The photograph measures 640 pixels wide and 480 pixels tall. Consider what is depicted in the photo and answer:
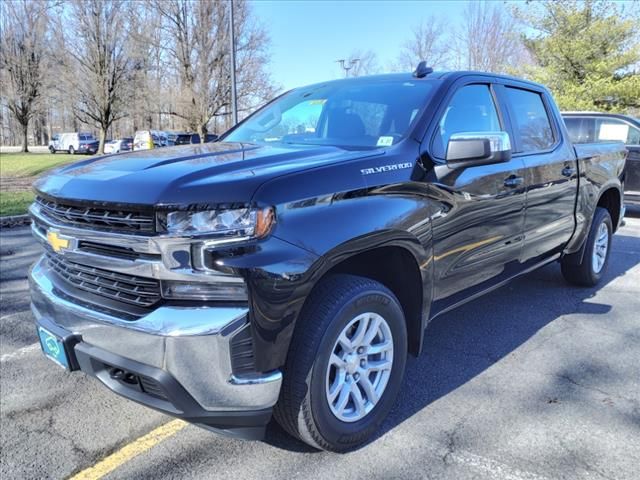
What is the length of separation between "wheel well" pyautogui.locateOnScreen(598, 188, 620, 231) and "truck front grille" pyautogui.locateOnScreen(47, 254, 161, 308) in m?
4.75

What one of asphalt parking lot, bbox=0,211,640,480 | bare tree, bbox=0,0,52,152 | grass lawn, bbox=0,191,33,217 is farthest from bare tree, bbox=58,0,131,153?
asphalt parking lot, bbox=0,211,640,480

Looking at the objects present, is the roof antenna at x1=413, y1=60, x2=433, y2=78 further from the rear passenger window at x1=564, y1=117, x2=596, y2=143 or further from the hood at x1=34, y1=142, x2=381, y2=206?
the rear passenger window at x1=564, y1=117, x2=596, y2=143

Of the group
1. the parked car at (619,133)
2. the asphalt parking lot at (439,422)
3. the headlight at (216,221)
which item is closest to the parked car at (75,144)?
the parked car at (619,133)

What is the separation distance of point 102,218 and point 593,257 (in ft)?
15.1

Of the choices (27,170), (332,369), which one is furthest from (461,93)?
(27,170)

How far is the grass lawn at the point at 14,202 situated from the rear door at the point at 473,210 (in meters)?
8.13

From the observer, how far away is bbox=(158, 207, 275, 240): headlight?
81.0 inches

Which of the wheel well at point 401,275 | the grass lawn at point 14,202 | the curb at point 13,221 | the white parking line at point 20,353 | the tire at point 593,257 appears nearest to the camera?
the wheel well at point 401,275

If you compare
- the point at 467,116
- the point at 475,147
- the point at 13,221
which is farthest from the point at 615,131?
the point at 13,221

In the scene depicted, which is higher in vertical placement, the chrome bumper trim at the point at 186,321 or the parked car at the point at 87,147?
the parked car at the point at 87,147

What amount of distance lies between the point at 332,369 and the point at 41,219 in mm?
1626

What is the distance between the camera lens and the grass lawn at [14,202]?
29.8ft

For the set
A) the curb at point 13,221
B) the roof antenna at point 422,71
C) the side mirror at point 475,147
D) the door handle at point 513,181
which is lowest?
the curb at point 13,221

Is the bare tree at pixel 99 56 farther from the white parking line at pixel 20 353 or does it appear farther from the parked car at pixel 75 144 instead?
the white parking line at pixel 20 353
